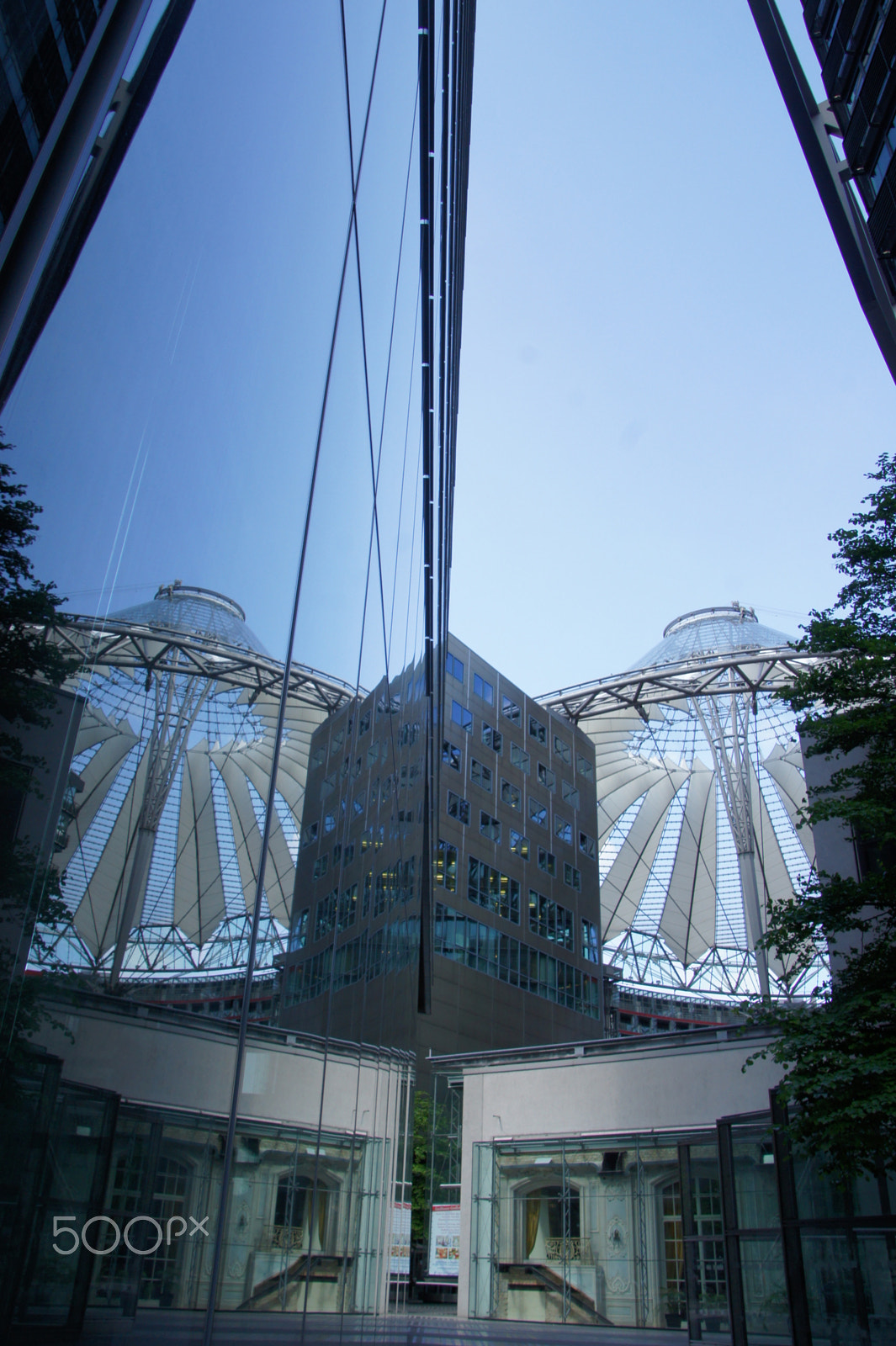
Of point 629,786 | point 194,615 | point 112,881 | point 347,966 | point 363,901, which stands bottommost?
point 112,881

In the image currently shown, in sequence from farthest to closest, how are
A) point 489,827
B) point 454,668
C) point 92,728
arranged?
point 454,668, point 489,827, point 92,728

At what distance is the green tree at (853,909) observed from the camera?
43.8 feet

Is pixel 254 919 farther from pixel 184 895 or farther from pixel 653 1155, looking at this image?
pixel 653 1155

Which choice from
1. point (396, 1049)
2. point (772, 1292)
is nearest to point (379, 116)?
point (396, 1049)

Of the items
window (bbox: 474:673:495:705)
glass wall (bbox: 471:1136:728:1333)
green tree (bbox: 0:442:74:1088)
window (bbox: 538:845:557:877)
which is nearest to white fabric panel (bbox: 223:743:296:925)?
green tree (bbox: 0:442:74:1088)

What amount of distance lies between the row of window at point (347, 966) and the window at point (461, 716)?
31611 mm

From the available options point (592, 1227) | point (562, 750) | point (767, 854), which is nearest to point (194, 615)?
point (592, 1227)

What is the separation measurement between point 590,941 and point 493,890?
408 inches

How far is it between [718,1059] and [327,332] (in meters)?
22.9

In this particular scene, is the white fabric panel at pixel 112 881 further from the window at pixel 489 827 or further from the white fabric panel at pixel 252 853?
the window at pixel 489 827

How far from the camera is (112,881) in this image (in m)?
2.09

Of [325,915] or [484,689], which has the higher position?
[484,689]

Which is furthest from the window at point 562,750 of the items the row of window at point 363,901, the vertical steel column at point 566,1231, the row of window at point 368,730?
the row of window at point 363,901

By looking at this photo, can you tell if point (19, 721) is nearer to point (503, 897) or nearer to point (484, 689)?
point (503, 897)
